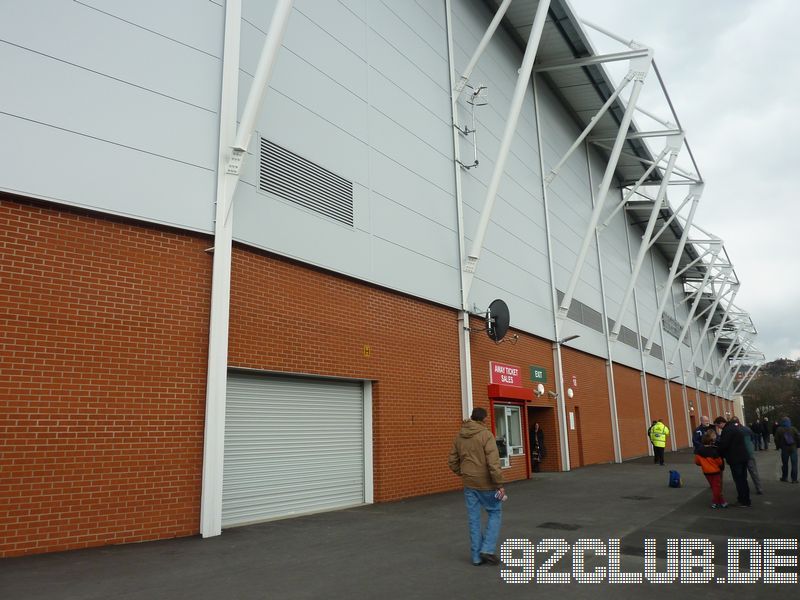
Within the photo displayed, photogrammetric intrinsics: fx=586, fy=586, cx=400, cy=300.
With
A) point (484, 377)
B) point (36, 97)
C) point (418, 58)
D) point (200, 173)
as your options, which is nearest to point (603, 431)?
point (484, 377)

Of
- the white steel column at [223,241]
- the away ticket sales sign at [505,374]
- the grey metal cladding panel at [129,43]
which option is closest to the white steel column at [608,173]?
the away ticket sales sign at [505,374]

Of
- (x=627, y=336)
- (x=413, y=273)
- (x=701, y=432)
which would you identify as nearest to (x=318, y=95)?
(x=413, y=273)

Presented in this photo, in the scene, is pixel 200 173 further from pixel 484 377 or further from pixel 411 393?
pixel 484 377

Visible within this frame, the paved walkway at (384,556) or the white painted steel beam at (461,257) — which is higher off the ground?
the white painted steel beam at (461,257)

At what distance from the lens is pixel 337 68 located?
11.2 metres

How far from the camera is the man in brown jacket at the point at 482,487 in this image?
594 cm

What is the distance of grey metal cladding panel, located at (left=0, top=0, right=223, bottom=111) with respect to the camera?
702cm

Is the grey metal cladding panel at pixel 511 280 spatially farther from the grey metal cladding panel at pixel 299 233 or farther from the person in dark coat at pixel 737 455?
the person in dark coat at pixel 737 455

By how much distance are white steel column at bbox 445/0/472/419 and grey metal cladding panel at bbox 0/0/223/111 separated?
281 inches

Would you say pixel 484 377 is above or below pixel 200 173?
below

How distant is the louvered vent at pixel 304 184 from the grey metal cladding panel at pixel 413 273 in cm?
108

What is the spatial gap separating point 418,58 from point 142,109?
7928 millimetres

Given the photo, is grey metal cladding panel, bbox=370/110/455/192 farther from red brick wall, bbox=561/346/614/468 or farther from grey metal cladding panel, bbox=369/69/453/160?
red brick wall, bbox=561/346/614/468

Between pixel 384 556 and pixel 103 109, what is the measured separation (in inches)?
252
